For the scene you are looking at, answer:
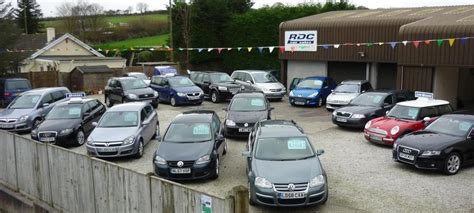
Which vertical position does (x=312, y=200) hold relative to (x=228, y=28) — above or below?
below

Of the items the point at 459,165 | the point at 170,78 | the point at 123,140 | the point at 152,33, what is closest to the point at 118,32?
the point at 152,33

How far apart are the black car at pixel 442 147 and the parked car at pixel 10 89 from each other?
69.7 feet

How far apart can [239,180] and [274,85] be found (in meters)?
15.4

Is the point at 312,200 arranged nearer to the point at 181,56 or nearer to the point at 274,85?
the point at 274,85

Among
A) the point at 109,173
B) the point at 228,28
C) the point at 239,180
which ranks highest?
the point at 228,28

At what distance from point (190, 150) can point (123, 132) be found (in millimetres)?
3377

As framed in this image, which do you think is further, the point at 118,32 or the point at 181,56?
the point at 118,32

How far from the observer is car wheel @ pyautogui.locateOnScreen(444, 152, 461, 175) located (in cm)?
1240

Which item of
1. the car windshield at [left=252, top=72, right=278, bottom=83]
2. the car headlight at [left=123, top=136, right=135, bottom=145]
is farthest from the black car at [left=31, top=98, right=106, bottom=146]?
the car windshield at [left=252, top=72, right=278, bottom=83]

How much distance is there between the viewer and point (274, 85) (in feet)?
89.1

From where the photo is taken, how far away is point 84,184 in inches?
398

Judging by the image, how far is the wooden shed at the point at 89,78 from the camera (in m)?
34.2

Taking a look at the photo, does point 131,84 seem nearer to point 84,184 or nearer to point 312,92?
point 312,92

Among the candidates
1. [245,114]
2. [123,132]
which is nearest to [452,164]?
[245,114]
